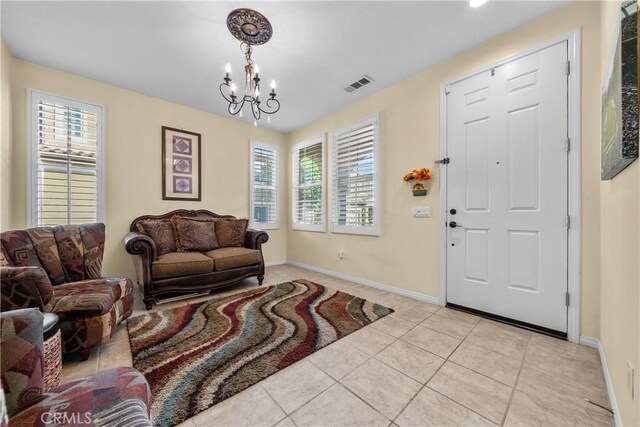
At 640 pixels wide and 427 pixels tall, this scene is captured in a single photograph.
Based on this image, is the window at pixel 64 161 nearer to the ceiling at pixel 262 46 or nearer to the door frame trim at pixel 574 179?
the ceiling at pixel 262 46

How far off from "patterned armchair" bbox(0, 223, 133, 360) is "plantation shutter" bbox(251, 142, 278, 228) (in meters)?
2.29

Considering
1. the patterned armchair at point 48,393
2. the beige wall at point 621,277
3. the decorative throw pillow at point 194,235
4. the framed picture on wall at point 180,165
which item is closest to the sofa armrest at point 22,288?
the patterned armchair at point 48,393

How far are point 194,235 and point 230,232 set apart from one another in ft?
1.61

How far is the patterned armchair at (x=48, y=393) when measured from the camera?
677mm

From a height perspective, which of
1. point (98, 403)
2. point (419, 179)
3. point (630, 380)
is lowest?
point (630, 380)

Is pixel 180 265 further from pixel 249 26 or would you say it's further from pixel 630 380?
pixel 630 380

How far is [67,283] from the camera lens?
2.04 m

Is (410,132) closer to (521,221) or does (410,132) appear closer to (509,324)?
(521,221)

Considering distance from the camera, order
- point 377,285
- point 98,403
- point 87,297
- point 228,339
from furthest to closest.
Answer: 1. point 377,285
2. point 228,339
3. point 87,297
4. point 98,403

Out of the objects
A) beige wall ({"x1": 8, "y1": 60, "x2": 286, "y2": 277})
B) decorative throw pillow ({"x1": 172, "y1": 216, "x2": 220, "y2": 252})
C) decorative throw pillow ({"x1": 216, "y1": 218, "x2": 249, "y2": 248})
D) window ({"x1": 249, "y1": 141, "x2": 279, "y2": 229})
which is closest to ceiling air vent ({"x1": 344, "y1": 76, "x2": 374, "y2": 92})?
beige wall ({"x1": 8, "y1": 60, "x2": 286, "y2": 277})

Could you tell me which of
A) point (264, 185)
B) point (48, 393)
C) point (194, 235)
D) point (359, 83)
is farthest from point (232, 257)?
point (359, 83)

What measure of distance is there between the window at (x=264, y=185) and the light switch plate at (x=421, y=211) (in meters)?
2.68

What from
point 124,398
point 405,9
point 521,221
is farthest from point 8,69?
point 521,221

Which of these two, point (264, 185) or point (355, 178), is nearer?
point (355, 178)
